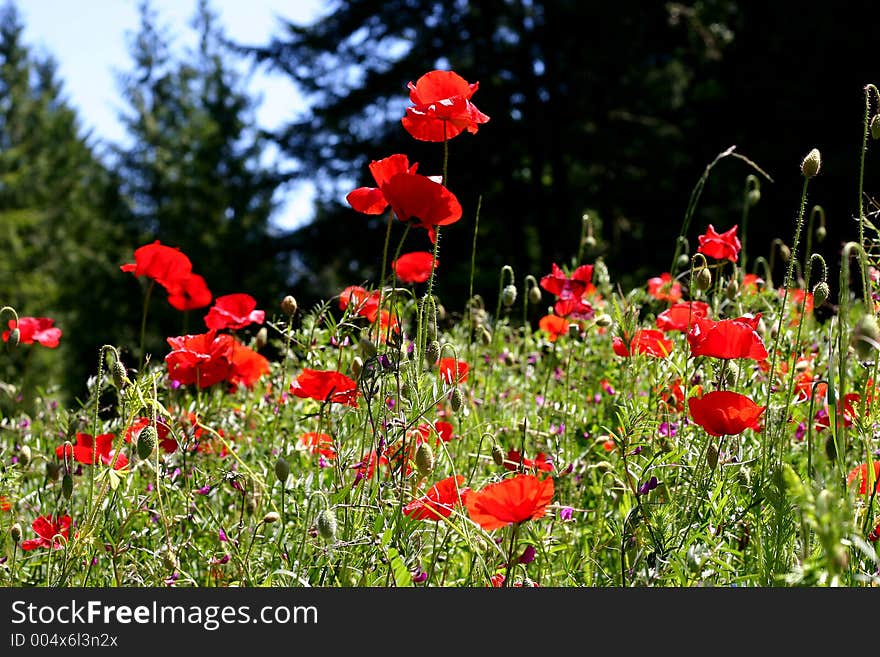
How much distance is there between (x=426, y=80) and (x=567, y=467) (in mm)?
872

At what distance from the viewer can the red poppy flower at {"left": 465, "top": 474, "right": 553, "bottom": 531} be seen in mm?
1114

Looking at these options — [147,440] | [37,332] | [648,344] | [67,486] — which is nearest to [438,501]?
[147,440]

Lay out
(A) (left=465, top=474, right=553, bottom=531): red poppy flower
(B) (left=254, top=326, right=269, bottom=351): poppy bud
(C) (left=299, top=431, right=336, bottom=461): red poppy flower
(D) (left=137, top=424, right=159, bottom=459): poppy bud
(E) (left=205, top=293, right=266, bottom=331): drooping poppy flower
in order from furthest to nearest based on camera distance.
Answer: (B) (left=254, top=326, right=269, bottom=351): poppy bud, (E) (left=205, top=293, right=266, bottom=331): drooping poppy flower, (C) (left=299, top=431, right=336, bottom=461): red poppy flower, (D) (left=137, top=424, right=159, bottom=459): poppy bud, (A) (left=465, top=474, right=553, bottom=531): red poppy flower

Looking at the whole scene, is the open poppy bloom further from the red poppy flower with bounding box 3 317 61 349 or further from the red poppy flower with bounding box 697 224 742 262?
the red poppy flower with bounding box 3 317 61 349

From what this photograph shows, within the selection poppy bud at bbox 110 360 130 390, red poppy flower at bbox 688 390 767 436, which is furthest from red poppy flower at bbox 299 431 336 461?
red poppy flower at bbox 688 390 767 436

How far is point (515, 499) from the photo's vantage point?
3.67 feet

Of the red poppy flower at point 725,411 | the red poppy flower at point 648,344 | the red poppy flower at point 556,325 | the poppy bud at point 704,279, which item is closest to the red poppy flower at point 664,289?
the red poppy flower at point 556,325

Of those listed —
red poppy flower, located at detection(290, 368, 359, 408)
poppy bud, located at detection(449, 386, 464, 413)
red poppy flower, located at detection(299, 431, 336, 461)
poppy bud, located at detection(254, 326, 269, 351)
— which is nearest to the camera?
poppy bud, located at detection(449, 386, 464, 413)

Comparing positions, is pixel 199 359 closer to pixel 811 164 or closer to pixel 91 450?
pixel 91 450

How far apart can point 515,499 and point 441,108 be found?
648mm

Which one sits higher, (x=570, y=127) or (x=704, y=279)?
(x=570, y=127)

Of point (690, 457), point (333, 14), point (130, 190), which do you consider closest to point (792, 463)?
point (690, 457)

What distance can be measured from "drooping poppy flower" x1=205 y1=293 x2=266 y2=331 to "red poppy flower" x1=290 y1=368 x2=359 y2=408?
517 millimetres

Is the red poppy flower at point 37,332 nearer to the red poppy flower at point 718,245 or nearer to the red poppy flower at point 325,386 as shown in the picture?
the red poppy flower at point 325,386
